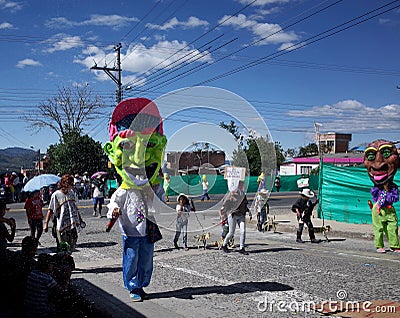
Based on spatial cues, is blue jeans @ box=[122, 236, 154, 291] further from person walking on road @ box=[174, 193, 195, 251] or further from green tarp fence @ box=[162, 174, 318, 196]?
person walking on road @ box=[174, 193, 195, 251]

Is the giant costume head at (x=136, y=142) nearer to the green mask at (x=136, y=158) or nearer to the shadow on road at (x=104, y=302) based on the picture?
the green mask at (x=136, y=158)

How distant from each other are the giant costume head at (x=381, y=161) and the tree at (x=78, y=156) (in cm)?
3339

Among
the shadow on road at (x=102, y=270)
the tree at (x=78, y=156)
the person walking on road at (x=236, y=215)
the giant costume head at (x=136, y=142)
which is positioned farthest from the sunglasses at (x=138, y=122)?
the tree at (x=78, y=156)

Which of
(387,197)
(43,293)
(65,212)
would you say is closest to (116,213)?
(43,293)

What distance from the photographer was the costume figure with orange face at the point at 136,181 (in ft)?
22.0

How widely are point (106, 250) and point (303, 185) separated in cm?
570

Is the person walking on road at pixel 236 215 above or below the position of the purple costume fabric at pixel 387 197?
below

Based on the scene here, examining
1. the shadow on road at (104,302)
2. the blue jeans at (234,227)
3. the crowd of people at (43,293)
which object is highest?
the blue jeans at (234,227)

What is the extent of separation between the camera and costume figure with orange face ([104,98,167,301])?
6703 millimetres

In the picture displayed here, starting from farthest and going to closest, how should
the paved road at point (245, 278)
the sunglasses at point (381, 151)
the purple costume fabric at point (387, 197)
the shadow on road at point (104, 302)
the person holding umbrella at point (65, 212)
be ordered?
the sunglasses at point (381, 151) < the purple costume fabric at point (387, 197) < the person holding umbrella at point (65, 212) < the paved road at point (245, 278) < the shadow on road at point (104, 302)

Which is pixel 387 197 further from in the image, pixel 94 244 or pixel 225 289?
pixel 94 244

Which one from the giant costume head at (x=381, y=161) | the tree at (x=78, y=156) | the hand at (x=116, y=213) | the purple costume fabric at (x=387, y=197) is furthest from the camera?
the tree at (x=78, y=156)

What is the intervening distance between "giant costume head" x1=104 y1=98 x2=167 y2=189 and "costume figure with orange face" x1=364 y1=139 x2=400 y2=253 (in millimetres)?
6462

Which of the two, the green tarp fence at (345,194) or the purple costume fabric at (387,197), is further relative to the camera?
A: the green tarp fence at (345,194)
